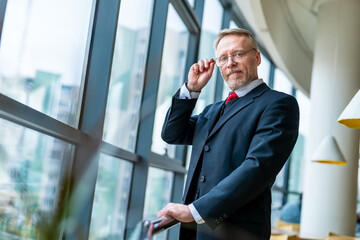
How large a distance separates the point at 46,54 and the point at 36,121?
0.48 meters

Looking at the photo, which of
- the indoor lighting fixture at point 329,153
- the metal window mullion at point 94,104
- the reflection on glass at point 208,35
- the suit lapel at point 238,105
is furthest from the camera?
the reflection on glass at point 208,35

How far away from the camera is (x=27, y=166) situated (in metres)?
2.46

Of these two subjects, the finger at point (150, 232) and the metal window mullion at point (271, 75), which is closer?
the finger at point (150, 232)

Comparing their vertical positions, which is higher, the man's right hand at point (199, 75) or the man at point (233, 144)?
the man's right hand at point (199, 75)

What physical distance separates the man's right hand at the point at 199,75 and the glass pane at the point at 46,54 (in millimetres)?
971

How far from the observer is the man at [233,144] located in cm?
154

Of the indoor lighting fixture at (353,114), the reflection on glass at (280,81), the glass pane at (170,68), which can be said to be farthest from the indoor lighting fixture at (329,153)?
the reflection on glass at (280,81)

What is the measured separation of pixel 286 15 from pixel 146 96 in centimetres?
557

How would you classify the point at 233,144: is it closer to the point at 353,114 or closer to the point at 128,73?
the point at 353,114

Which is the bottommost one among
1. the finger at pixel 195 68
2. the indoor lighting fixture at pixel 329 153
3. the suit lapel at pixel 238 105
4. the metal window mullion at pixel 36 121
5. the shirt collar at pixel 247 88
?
the metal window mullion at pixel 36 121

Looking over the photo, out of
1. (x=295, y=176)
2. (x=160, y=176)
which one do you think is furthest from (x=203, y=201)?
(x=295, y=176)

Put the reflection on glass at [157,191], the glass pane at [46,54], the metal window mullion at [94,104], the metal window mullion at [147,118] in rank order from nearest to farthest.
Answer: the glass pane at [46,54] → the metal window mullion at [94,104] → the metal window mullion at [147,118] → the reflection on glass at [157,191]

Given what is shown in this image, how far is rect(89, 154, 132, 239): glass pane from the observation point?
360 centimetres

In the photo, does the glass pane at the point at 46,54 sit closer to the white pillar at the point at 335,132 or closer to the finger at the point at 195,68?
the finger at the point at 195,68
